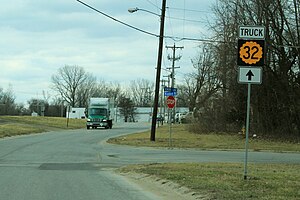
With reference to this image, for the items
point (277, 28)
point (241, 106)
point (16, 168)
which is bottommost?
point (16, 168)

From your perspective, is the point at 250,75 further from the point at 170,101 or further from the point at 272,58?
the point at 272,58

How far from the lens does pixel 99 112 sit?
194 ft

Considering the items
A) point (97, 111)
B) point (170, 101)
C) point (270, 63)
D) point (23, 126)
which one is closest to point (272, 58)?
point (270, 63)

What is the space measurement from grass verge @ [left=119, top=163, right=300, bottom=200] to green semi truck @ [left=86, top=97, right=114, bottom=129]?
4261 cm

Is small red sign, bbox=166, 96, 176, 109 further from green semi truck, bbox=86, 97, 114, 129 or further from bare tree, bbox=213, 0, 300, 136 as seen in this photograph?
green semi truck, bbox=86, 97, 114, 129

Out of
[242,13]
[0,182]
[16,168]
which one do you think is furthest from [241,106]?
[0,182]

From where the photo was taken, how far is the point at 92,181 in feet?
44.2

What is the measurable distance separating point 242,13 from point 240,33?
25.5 metres

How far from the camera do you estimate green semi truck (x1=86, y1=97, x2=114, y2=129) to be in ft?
192

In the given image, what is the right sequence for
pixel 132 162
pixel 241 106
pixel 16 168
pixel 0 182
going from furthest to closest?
pixel 241 106
pixel 132 162
pixel 16 168
pixel 0 182

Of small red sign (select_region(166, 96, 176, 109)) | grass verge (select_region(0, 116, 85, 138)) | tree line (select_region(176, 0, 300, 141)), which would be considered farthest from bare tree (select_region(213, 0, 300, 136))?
grass verge (select_region(0, 116, 85, 138))

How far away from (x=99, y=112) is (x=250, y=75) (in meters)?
48.0

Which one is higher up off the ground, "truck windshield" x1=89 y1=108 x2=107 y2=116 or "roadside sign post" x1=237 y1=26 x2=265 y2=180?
"roadside sign post" x1=237 y1=26 x2=265 y2=180

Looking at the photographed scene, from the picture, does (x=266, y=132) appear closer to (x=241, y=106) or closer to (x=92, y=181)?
(x=241, y=106)
